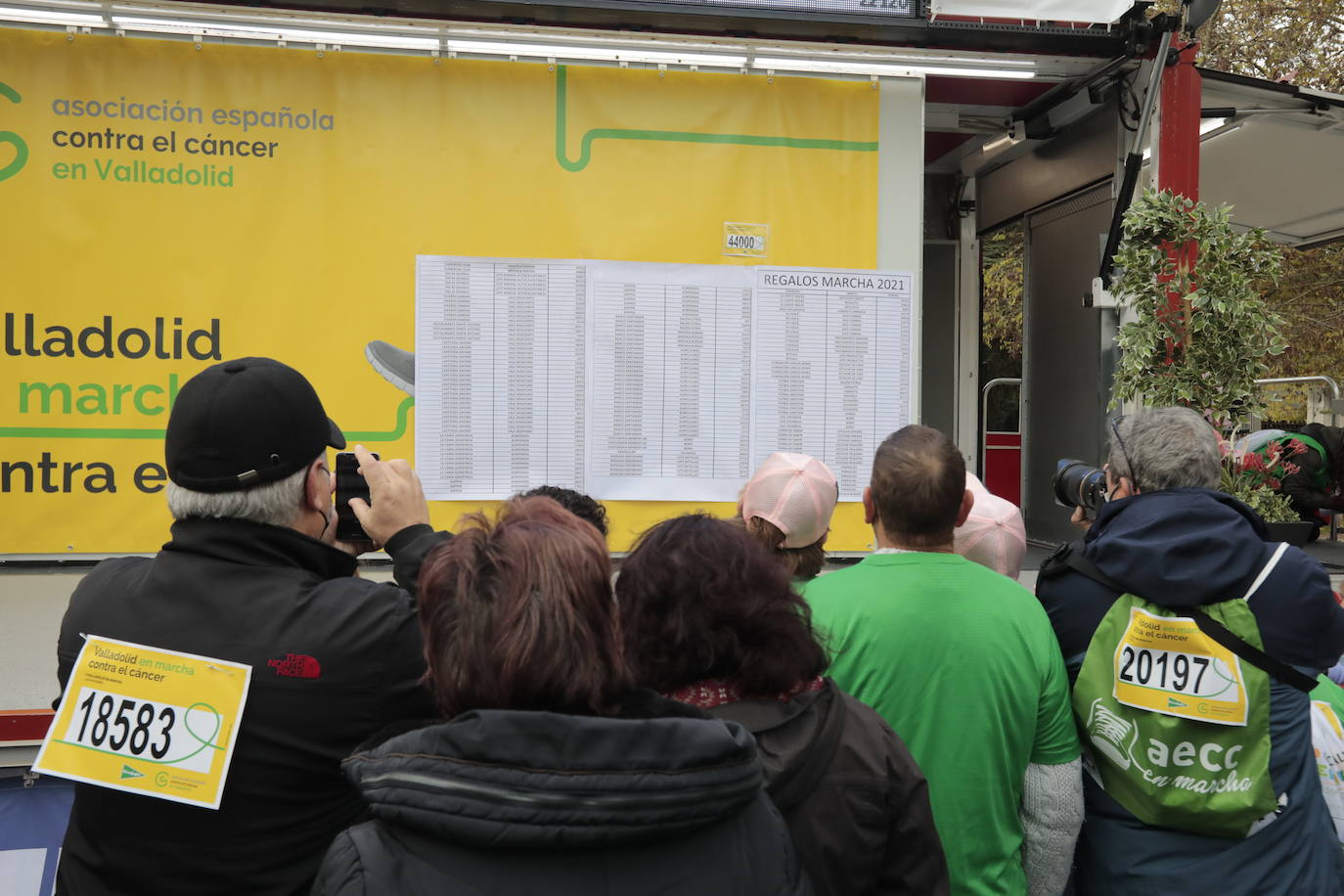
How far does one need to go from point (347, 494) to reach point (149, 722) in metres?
0.51

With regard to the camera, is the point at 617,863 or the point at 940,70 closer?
the point at 617,863

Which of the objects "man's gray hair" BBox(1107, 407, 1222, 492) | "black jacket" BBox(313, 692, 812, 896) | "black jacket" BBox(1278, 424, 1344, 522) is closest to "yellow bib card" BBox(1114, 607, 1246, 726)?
"man's gray hair" BBox(1107, 407, 1222, 492)

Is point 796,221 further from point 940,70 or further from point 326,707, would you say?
point 326,707

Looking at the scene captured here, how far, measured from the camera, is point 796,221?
3646mm

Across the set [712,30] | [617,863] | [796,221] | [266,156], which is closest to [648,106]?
[712,30]

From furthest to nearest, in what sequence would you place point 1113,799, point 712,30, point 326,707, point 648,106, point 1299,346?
point 1299,346, point 648,106, point 712,30, point 1113,799, point 326,707

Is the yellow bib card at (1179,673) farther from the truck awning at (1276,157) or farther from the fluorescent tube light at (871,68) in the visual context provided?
the truck awning at (1276,157)

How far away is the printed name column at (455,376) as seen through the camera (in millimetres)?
3398

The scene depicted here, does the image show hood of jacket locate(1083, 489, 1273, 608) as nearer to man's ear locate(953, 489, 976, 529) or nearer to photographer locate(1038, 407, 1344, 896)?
photographer locate(1038, 407, 1344, 896)

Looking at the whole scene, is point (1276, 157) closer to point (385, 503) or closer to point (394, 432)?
point (394, 432)

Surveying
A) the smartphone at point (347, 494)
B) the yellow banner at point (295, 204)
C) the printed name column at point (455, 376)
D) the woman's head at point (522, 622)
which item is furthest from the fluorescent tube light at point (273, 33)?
the woman's head at point (522, 622)

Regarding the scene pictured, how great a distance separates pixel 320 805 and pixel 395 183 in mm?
2491

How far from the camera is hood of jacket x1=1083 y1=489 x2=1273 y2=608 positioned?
1894 mm

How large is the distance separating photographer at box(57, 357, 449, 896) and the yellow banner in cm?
195
